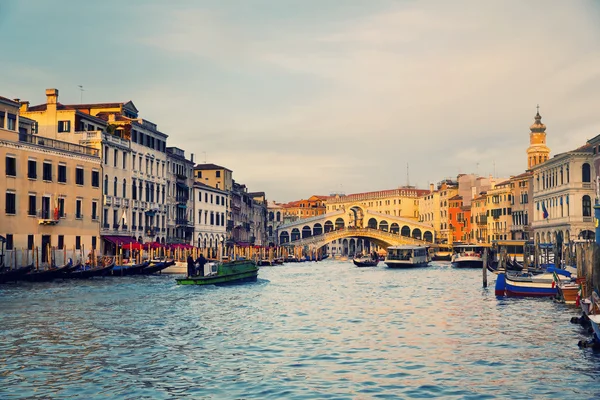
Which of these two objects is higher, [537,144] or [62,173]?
[537,144]

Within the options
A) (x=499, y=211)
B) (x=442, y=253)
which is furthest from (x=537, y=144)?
(x=442, y=253)

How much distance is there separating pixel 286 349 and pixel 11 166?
24.9 m

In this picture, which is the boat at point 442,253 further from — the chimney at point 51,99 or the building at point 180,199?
the chimney at point 51,99

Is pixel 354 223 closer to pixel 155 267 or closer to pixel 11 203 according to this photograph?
pixel 155 267

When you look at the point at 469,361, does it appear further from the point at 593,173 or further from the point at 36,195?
the point at 593,173

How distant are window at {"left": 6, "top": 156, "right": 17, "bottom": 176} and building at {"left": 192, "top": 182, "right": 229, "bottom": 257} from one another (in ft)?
83.8

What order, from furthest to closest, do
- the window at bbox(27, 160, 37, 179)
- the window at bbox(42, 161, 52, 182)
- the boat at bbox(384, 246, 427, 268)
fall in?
the boat at bbox(384, 246, 427, 268) < the window at bbox(42, 161, 52, 182) < the window at bbox(27, 160, 37, 179)

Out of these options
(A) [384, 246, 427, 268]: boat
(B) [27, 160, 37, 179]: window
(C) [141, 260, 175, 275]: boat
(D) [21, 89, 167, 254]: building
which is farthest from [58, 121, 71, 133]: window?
(A) [384, 246, 427, 268]: boat

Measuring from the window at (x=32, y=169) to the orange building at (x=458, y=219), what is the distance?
65.9 m

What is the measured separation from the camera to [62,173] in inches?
1549

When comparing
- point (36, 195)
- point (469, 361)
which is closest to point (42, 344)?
point (469, 361)

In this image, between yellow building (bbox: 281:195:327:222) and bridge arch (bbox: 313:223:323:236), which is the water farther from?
yellow building (bbox: 281:195:327:222)

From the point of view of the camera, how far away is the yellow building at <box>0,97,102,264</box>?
116 ft

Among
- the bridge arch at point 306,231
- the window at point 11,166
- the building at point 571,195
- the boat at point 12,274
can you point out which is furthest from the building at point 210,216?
the bridge arch at point 306,231
